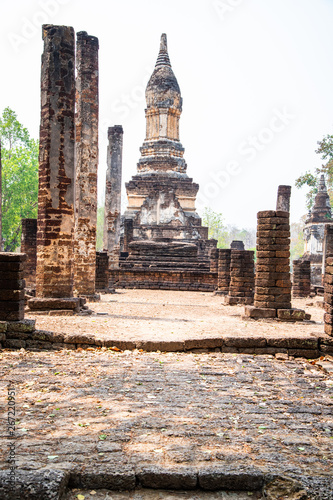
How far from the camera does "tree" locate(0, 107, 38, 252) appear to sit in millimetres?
30719

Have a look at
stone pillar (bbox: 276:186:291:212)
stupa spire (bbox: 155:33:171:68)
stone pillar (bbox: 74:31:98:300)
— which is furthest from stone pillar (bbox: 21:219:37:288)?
stupa spire (bbox: 155:33:171:68)

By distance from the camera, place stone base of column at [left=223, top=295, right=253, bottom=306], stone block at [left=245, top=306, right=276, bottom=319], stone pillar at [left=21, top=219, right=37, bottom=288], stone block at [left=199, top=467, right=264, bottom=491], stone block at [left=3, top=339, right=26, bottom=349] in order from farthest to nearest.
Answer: stone pillar at [left=21, top=219, right=37, bottom=288] < stone base of column at [left=223, top=295, right=253, bottom=306] < stone block at [left=245, top=306, right=276, bottom=319] < stone block at [left=3, top=339, right=26, bottom=349] < stone block at [left=199, top=467, right=264, bottom=491]

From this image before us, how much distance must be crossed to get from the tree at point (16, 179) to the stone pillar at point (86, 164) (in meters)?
18.4

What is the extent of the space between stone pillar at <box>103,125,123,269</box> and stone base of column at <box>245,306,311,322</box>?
485 inches

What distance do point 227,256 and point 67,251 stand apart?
842 centimetres

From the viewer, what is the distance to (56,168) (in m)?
9.78

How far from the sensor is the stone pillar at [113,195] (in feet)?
74.0

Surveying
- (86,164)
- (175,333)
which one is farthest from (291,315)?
(86,164)

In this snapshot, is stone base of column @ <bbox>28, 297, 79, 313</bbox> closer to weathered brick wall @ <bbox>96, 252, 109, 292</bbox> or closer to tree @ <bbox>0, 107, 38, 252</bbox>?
weathered brick wall @ <bbox>96, 252, 109, 292</bbox>

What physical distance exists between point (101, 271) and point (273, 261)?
761 centimetres

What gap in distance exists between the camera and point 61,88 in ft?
32.2

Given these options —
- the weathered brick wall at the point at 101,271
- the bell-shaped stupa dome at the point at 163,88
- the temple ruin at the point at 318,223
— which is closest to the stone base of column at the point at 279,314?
the weathered brick wall at the point at 101,271

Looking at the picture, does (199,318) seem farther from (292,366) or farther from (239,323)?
(292,366)

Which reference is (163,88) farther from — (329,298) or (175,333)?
(329,298)
